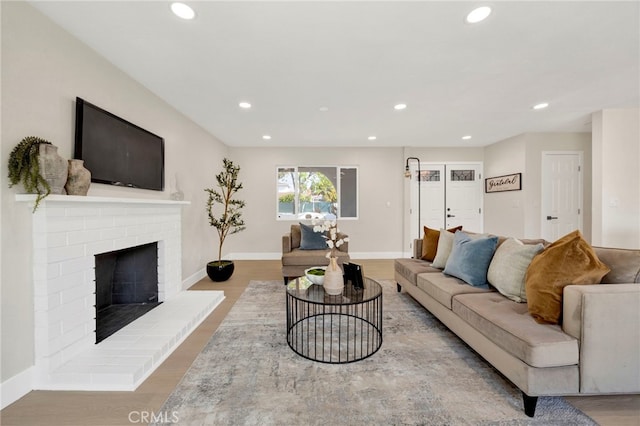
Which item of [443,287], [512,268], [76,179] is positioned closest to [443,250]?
[443,287]

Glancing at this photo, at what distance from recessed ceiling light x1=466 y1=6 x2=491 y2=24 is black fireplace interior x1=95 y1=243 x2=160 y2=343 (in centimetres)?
355

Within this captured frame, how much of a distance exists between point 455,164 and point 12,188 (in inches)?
258

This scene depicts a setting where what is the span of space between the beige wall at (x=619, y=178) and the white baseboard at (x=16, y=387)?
6109 mm

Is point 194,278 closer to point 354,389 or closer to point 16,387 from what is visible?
point 16,387

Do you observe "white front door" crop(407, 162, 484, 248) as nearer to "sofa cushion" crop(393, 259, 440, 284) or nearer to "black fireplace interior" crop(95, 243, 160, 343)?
"sofa cushion" crop(393, 259, 440, 284)

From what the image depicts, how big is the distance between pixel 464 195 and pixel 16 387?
681 centimetres

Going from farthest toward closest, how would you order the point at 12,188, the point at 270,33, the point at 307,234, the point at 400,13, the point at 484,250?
the point at 307,234, the point at 484,250, the point at 270,33, the point at 400,13, the point at 12,188

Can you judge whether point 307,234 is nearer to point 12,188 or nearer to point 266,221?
point 266,221

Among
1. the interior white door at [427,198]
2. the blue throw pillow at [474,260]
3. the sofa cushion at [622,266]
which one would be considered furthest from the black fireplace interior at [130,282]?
the interior white door at [427,198]

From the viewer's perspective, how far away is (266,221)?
5590 mm

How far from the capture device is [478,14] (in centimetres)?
170

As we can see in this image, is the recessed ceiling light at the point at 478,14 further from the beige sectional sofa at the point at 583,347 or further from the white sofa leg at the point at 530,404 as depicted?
the white sofa leg at the point at 530,404

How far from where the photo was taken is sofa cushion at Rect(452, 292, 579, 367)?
1358 millimetres

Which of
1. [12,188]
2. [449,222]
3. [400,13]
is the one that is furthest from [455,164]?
[12,188]
